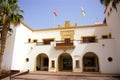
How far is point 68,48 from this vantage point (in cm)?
1925

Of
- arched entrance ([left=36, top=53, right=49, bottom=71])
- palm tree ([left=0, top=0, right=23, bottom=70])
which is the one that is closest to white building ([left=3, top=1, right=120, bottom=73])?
arched entrance ([left=36, top=53, right=49, bottom=71])

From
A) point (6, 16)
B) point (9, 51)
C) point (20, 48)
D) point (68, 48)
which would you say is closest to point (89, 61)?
point (68, 48)

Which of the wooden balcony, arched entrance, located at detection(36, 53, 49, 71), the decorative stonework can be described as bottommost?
arched entrance, located at detection(36, 53, 49, 71)

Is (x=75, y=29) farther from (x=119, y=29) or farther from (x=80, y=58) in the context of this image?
(x=119, y=29)

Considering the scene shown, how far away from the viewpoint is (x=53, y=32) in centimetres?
2331

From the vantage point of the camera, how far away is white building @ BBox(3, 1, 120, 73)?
17494 millimetres

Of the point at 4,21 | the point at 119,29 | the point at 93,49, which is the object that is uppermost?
the point at 4,21

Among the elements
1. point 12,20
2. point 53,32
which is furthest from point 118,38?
point 12,20

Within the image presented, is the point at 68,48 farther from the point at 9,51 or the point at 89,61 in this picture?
the point at 9,51

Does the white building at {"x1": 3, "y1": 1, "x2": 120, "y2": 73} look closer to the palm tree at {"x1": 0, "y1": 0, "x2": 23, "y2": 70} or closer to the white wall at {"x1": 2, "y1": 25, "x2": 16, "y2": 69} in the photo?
the white wall at {"x1": 2, "y1": 25, "x2": 16, "y2": 69}

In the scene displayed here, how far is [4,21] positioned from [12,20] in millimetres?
1043

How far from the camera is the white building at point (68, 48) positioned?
17.5 m

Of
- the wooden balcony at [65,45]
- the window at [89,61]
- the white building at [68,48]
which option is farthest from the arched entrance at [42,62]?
the window at [89,61]

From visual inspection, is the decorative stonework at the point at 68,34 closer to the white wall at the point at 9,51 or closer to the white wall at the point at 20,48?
the white wall at the point at 20,48
